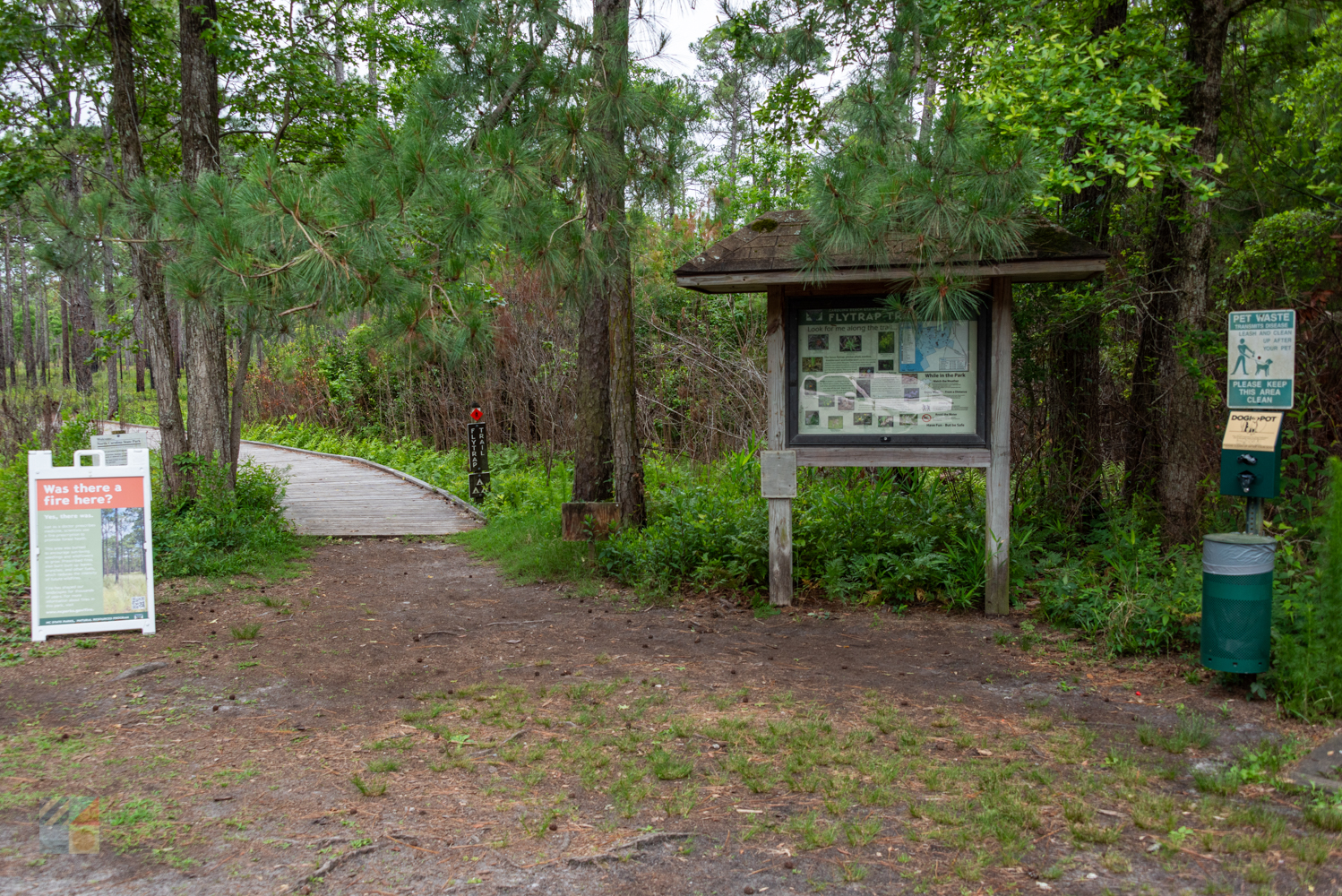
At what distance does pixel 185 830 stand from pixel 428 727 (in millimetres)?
1325

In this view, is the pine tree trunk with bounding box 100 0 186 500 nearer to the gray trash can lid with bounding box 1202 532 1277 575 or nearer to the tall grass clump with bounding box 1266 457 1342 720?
the gray trash can lid with bounding box 1202 532 1277 575

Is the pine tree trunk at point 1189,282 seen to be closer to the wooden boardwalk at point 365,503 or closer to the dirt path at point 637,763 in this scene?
the dirt path at point 637,763

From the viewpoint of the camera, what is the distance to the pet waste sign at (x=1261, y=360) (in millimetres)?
4738

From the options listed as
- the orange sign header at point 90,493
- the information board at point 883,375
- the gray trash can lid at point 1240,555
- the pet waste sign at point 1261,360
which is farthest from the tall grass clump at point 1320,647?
the orange sign header at point 90,493

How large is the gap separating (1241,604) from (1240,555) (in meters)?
0.25

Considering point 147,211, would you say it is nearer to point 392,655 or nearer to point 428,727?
point 392,655

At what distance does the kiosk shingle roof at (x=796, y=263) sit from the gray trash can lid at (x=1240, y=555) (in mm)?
2353

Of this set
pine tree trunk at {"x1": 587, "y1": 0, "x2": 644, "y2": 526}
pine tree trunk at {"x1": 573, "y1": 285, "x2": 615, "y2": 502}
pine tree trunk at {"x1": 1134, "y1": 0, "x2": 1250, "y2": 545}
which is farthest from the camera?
pine tree trunk at {"x1": 573, "y1": 285, "x2": 615, "y2": 502}

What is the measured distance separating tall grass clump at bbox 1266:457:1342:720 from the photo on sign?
703 cm

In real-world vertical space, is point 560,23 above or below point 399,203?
above

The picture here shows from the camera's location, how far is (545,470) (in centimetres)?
1334

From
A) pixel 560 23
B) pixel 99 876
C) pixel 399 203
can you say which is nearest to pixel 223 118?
pixel 560 23

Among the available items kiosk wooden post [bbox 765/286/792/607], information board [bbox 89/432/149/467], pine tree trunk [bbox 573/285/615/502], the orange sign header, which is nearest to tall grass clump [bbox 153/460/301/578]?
information board [bbox 89/432/149/467]

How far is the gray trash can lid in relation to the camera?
470cm
